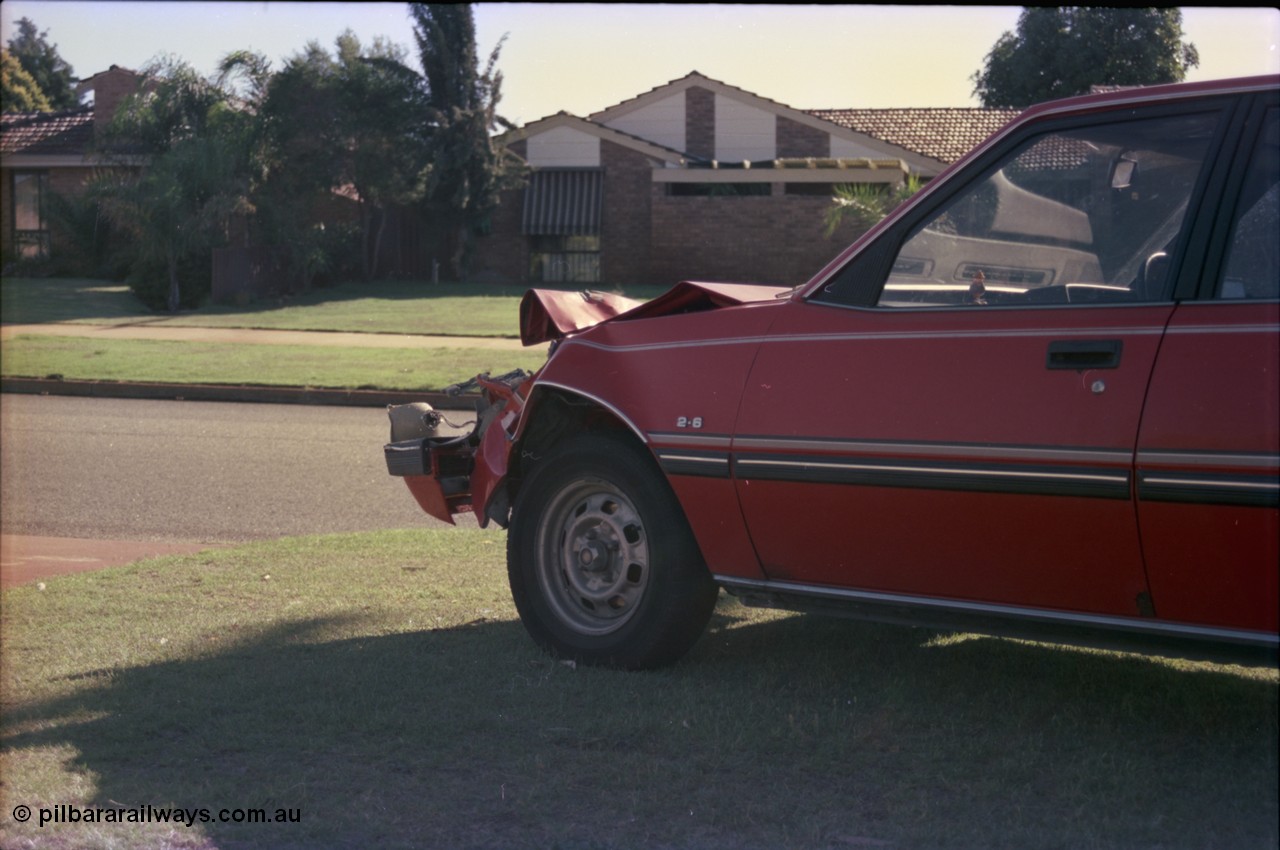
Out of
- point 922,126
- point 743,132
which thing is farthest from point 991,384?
point 922,126

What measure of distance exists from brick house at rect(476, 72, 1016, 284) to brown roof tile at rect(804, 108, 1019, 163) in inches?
2.5

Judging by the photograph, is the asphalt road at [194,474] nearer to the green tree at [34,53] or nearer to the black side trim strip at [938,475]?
the green tree at [34,53]

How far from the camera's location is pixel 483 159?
38.7 metres

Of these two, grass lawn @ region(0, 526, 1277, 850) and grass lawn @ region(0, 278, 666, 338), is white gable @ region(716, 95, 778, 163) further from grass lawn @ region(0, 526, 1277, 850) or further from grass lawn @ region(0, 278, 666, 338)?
grass lawn @ region(0, 526, 1277, 850)

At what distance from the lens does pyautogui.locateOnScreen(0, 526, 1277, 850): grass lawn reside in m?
3.69

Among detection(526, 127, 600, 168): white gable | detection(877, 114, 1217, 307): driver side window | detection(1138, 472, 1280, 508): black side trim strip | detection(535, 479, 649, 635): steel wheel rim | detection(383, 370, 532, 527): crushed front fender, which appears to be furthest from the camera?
detection(526, 127, 600, 168): white gable

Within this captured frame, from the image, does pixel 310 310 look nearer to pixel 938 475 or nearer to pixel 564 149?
pixel 564 149

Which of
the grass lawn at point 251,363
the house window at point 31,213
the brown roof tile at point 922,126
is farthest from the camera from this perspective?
the brown roof tile at point 922,126

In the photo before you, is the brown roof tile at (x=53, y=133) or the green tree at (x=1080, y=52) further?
the brown roof tile at (x=53, y=133)

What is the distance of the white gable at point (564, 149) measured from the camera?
39812 millimetres

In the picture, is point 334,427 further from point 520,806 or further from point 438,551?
point 520,806

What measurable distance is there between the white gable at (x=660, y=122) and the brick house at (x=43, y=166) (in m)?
15.6

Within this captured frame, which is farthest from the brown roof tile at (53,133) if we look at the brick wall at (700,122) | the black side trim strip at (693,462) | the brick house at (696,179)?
the black side trim strip at (693,462)

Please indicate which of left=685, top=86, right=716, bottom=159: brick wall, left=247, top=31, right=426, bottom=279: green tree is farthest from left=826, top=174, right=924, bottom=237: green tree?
left=247, top=31, right=426, bottom=279: green tree
